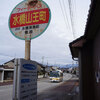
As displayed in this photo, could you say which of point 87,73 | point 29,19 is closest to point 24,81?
point 29,19

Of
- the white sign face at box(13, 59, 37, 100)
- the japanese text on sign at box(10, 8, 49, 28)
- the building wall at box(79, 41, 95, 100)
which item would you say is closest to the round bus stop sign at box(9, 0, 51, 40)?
the japanese text on sign at box(10, 8, 49, 28)

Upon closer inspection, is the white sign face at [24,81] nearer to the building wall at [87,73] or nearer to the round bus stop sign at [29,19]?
the round bus stop sign at [29,19]

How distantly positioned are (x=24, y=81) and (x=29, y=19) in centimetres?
139

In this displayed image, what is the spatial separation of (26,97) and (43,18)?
1712 mm

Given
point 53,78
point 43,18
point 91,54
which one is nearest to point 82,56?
point 91,54

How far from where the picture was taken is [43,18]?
307 cm

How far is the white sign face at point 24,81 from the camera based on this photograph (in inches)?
95.9

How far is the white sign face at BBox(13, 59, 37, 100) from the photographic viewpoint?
2436 millimetres

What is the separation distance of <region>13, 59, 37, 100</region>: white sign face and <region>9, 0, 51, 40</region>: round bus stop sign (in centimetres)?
68

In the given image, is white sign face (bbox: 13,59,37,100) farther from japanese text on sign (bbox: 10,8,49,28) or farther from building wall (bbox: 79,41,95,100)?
building wall (bbox: 79,41,95,100)

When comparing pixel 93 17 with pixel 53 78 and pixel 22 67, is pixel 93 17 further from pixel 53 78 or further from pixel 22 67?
pixel 53 78

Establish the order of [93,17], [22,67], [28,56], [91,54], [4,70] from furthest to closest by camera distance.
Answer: [4,70], [91,54], [93,17], [28,56], [22,67]

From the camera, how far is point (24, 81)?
258cm

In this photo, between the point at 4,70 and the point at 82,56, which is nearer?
the point at 82,56
